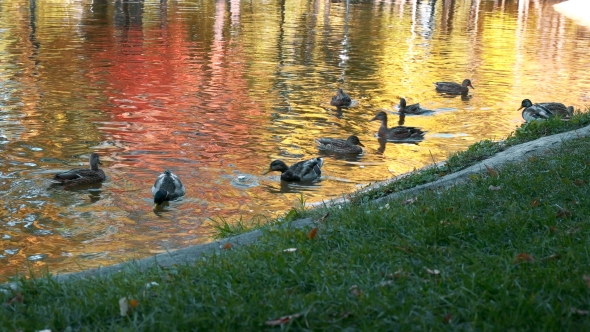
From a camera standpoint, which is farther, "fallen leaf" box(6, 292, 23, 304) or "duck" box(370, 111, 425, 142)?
"duck" box(370, 111, 425, 142)

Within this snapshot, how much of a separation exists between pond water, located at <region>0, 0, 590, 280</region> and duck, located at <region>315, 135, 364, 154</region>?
7.9 inches

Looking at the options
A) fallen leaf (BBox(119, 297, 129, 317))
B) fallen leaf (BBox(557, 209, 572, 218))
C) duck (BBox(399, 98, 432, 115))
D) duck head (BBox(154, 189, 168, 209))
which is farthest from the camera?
duck (BBox(399, 98, 432, 115))

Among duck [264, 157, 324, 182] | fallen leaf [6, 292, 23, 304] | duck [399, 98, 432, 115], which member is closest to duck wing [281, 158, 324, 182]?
duck [264, 157, 324, 182]

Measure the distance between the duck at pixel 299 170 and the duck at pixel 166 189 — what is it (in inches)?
75.5

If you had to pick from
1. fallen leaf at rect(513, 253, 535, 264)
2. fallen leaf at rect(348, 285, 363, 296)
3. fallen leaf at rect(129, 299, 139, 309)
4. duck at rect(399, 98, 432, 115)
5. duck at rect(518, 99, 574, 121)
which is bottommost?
duck at rect(399, 98, 432, 115)

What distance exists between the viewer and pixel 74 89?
65.2ft

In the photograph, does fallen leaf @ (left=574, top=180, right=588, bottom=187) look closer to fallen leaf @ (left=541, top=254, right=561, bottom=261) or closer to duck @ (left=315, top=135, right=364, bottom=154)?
fallen leaf @ (left=541, top=254, right=561, bottom=261)

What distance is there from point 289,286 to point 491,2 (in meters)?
63.3

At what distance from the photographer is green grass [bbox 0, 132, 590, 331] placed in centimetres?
500

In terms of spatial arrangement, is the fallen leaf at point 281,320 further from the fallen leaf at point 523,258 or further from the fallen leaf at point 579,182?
the fallen leaf at point 579,182

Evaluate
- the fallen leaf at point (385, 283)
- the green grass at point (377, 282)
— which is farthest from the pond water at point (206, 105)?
the fallen leaf at point (385, 283)

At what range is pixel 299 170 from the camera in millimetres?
13047

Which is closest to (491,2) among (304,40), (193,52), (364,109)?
(304,40)

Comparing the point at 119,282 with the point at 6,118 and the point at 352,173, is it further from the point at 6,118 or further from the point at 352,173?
the point at 6,118
